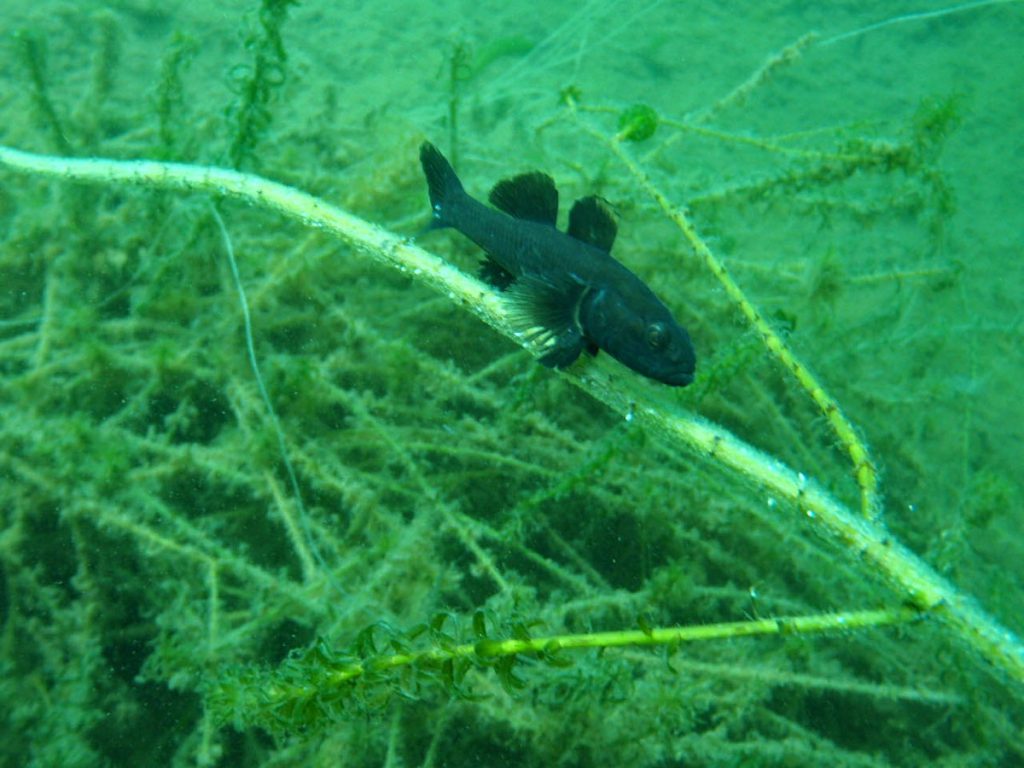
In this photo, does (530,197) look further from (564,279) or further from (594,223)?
(564,279)

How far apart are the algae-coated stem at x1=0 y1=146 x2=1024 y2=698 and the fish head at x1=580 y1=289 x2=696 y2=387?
0.17 metres

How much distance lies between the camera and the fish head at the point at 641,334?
193 centimetres

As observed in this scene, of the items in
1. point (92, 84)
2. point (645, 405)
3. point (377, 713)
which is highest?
point (645, 405)

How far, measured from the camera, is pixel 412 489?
133 inches

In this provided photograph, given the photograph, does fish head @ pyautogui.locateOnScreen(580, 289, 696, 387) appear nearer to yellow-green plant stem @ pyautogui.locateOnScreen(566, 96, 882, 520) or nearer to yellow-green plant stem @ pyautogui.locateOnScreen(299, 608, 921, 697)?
yellow-green plant stem @ pyautogui.locateOnScreen(566, 96, 882, 520)

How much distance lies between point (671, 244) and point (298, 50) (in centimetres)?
553

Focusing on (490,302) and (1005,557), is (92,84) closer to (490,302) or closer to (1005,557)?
(490,302)

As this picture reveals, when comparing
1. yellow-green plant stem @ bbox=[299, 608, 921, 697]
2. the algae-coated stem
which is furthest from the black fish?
yellow-green plant stem @ bbox=[299, 608, 921, 697]

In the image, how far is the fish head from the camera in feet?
6.33

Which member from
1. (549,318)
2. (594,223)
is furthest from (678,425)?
(594,223)

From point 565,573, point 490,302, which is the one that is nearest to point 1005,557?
point 565,573

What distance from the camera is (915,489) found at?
4582 mm

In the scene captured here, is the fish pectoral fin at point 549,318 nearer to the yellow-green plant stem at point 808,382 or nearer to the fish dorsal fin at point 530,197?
the fish dorsal fin at point 530,197

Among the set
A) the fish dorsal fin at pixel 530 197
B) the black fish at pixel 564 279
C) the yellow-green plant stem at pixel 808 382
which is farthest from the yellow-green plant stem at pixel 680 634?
the fish dorsal fin at pixel 530 197
